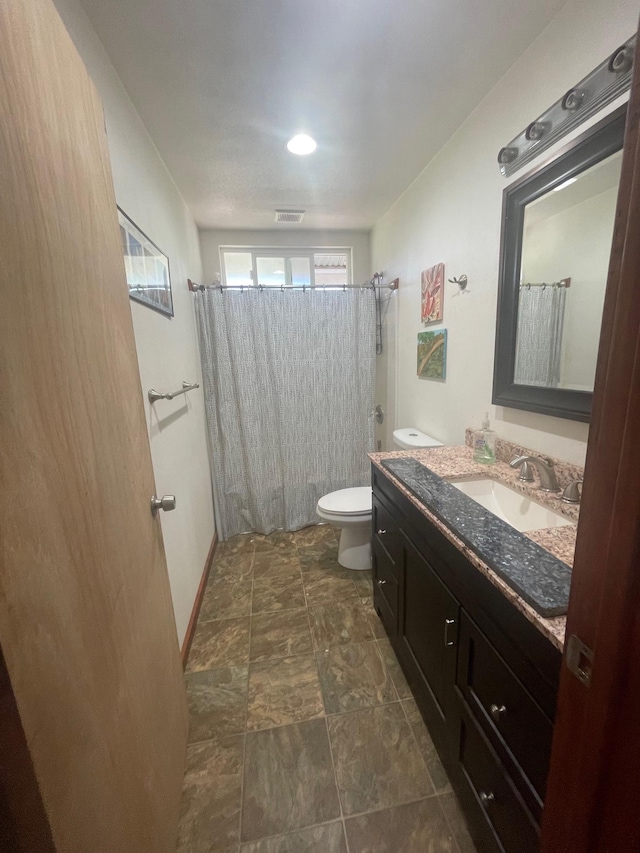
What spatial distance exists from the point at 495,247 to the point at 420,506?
3.79 ft

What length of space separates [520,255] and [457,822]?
75.2 inches

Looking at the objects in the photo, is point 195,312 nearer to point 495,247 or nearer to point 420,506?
point 495,247

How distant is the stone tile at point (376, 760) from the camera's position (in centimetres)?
107

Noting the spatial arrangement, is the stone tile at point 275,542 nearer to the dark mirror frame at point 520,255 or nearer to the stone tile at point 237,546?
the stone tile at point 237,546

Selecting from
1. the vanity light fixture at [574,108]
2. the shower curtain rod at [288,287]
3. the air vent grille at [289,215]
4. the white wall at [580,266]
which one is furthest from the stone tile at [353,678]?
the air vent grille at [289,215]

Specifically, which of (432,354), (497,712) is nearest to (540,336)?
(432,354)

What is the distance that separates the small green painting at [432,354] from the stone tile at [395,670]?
142 cm

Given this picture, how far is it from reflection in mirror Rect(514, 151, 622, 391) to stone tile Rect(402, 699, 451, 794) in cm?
136

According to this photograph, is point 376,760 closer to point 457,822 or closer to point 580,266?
point 457,822

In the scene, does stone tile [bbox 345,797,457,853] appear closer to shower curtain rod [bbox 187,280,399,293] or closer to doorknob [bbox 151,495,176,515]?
doorknob [bbox 151,495,176,515]

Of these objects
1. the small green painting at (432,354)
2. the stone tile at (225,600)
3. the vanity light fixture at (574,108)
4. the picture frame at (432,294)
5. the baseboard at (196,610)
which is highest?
the vanity light fixture at (574,108)

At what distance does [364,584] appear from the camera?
6.75 ft

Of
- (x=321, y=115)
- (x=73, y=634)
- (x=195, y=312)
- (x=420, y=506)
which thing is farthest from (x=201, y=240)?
(x=73, y=634)

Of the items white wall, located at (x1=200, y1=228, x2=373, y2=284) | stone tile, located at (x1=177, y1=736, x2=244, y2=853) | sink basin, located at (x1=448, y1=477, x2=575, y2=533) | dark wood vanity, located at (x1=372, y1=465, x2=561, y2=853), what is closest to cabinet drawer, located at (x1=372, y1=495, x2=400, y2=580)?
dark wood vanity, located at (x1=372, y1=465, x2=561, y2=853)
